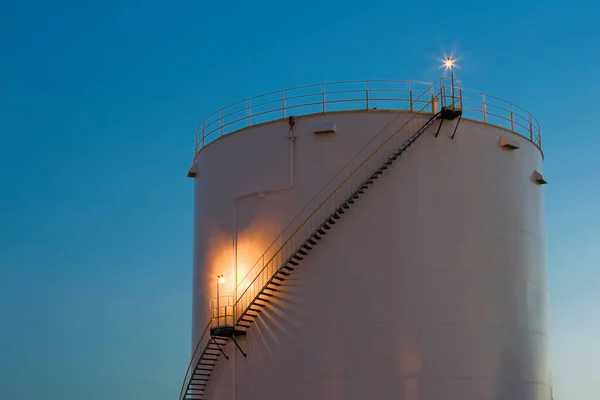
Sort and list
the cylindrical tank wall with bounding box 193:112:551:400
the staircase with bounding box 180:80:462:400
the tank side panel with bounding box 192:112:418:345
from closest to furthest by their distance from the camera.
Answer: the cylindrical tank wall with bounding box 193:112:551:400 → the staircase with bounding box 180:80:462:400 → the tank side panel with bounding box 192:112:418:345

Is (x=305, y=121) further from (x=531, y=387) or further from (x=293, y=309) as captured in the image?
(x=531, y=387)

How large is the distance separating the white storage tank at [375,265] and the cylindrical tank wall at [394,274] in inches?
1.8

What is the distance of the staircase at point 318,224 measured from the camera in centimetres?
3139

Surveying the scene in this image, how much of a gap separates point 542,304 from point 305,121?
34.6 feet

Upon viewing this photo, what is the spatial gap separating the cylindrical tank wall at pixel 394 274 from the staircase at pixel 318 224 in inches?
11.1

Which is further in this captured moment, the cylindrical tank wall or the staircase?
the staircase

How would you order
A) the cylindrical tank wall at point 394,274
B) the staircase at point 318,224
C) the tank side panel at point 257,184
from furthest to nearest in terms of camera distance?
the tank side panel at point 257,184 → the staircase at point 318,224 → the cylindrical tank wall at point 394,274

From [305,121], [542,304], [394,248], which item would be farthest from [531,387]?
[305,121]

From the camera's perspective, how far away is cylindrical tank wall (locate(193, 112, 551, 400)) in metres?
30.3

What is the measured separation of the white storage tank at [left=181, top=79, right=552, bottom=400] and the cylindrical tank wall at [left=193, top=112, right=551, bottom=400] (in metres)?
0.05

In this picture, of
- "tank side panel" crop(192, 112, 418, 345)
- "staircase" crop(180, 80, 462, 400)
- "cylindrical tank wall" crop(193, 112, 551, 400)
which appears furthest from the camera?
"tank side panel" crop(192, 112, 418, 345)

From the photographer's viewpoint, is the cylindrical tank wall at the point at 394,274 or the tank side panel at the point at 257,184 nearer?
the cylindrical tank wall at the point at 394,274

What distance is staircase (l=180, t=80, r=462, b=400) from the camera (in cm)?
3139

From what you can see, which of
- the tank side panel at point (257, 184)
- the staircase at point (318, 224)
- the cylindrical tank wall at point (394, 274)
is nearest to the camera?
the cylindrical tank wall at point (394, 274)
